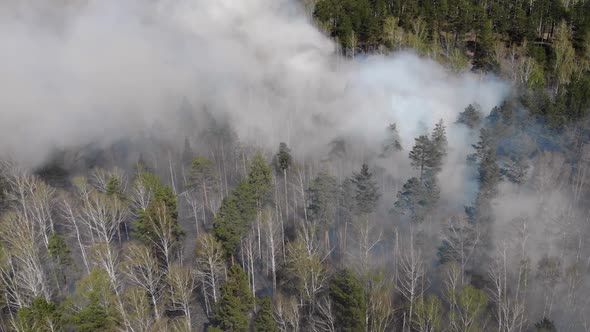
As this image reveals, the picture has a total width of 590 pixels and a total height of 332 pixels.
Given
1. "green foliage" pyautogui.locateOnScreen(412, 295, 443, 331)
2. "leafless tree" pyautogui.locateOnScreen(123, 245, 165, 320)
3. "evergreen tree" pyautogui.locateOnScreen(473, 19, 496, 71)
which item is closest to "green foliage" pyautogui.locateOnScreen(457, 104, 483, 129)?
"evergreen tree" pyautogui.locateOnScreen(473, 19, 496, 71)

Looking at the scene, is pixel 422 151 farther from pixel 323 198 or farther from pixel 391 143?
pixel 391 143

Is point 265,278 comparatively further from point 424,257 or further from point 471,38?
point 471,38

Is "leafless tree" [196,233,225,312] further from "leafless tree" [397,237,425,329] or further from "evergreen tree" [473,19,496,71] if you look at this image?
"evergreen tree" [473,19,496,71]

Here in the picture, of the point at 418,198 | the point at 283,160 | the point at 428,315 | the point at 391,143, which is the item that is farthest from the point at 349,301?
the point at 391,143

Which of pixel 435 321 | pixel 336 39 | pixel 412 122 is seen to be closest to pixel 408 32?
pixel 336 39

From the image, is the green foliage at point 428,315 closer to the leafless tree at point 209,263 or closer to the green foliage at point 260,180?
the leafless tree at point 209,263

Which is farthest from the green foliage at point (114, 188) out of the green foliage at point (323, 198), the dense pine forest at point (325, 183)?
the green foliage at point (323, 198)
